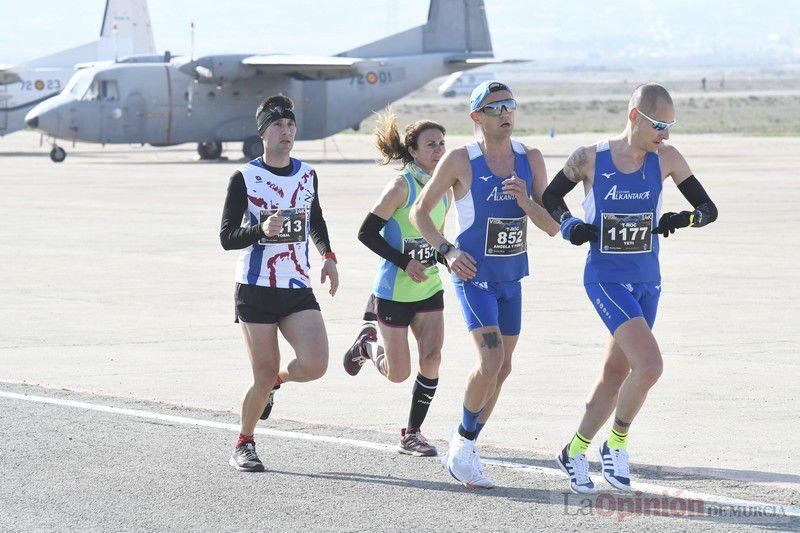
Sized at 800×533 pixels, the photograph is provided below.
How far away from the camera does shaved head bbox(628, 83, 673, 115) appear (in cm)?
705

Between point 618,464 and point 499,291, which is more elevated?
point 499,291

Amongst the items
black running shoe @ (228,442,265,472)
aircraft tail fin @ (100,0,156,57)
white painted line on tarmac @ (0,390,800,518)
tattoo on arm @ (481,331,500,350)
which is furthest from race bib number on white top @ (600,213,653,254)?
aircraft tail fin @ (100,0,156,57)

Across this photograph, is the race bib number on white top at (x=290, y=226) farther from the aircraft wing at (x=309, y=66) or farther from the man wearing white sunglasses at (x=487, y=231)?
the aircraft wing at (x=309, y=66)

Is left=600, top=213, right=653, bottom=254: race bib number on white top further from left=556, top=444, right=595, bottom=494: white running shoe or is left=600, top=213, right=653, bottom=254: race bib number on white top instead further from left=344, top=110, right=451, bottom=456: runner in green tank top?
left=344, top=110, right=451, bottom=456: runner in green tank top

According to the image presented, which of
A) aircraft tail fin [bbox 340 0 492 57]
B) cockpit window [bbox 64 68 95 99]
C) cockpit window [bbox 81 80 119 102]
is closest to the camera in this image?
cockpit window [bbox 81 80 119 102]

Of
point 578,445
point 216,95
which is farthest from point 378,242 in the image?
point 216,95

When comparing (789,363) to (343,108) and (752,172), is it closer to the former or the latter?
(752,172)

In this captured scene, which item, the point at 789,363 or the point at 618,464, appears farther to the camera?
the point at 789,363

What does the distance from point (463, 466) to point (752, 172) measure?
28936 mm

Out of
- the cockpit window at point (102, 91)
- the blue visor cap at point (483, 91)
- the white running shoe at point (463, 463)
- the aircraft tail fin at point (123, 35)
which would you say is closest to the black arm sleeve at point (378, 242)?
the blue visor cap at point (483, 91)

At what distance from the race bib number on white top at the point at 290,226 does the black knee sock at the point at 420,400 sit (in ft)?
3.57

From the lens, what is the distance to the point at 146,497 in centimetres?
700

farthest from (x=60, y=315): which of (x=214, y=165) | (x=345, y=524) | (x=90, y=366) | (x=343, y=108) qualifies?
(x=343, y=108)

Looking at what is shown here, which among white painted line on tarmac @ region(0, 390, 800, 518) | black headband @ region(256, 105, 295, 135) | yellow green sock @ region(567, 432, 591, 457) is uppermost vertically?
black headband @ region(256, 105, 295, 135)
